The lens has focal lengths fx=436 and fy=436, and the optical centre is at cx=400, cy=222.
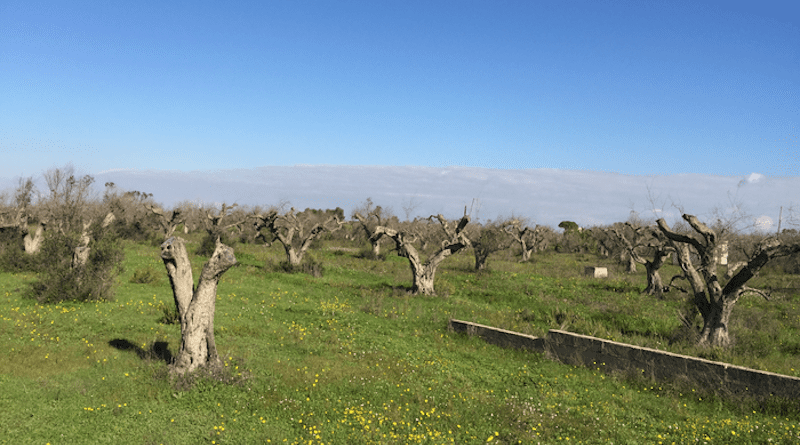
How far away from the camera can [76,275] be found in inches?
643

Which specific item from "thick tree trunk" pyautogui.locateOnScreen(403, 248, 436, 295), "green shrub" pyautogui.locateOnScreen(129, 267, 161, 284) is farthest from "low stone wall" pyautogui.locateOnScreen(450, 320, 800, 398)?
"green shrub" pyautogui.locateOnScreen(129, 267, 161, 284)

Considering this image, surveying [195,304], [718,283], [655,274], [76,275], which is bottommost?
[655,274]

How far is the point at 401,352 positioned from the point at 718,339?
9.58m

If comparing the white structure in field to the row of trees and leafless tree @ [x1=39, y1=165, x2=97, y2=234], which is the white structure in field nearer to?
the row of trees

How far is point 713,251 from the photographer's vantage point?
1370 cm

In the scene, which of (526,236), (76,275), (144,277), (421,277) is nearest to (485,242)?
(421,277)

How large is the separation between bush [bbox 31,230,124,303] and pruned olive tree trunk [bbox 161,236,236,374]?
861 cm

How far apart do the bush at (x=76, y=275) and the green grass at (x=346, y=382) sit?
73 cm

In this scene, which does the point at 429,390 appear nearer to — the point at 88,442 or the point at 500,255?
the point at 88,442

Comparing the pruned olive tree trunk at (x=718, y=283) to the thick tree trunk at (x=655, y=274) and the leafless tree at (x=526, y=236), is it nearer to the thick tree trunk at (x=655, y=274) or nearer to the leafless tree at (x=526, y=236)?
the thick tree trunk at (x=655, y=274)

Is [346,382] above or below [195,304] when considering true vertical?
below

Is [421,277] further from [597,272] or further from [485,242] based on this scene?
[597,272]

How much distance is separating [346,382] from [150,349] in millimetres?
5354

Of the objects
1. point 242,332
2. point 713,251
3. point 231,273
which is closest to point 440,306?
point 242,332
